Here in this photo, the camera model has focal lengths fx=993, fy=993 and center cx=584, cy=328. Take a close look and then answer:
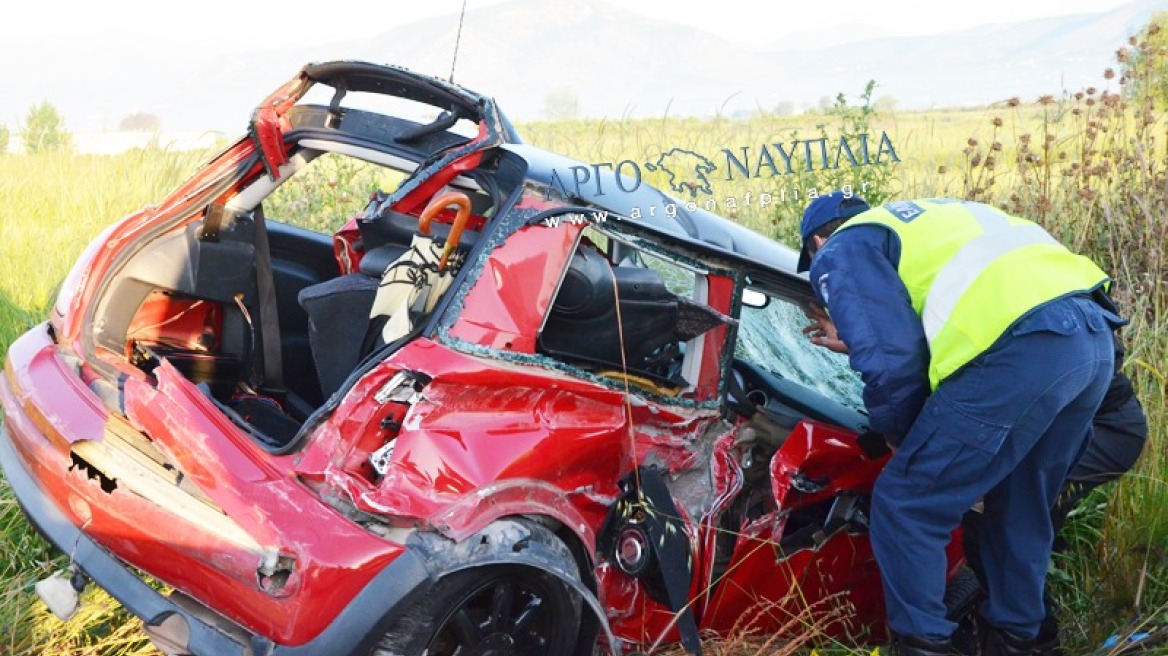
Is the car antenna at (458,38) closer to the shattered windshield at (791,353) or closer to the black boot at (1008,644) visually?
the shattered windshield at (791,353)

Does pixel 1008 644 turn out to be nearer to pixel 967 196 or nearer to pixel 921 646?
pixel 921 646

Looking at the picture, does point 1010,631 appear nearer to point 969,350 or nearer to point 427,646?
point 969,350

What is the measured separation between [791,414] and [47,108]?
24861 mm

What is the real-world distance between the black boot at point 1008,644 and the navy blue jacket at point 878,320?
2.72ft

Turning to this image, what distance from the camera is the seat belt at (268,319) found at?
365 centimetres

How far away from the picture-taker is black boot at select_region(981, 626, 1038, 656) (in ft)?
10.3

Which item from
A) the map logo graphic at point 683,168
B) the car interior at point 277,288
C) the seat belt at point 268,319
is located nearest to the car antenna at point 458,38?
the car interior at point 277,288

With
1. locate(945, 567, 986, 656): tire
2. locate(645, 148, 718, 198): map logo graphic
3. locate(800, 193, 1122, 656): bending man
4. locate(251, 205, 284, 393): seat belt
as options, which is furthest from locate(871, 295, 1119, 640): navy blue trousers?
locate(645, 148, 718, 198): map logo graphic

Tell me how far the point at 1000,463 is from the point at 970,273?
0.56 meters

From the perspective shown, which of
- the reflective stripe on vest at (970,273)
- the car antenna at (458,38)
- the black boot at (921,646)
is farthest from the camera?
the car antenna at (458,38)

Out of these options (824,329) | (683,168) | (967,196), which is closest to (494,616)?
(824,329)

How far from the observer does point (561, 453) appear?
8.66 feet

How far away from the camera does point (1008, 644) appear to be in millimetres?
3143

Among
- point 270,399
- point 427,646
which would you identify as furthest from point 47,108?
point 427,646
